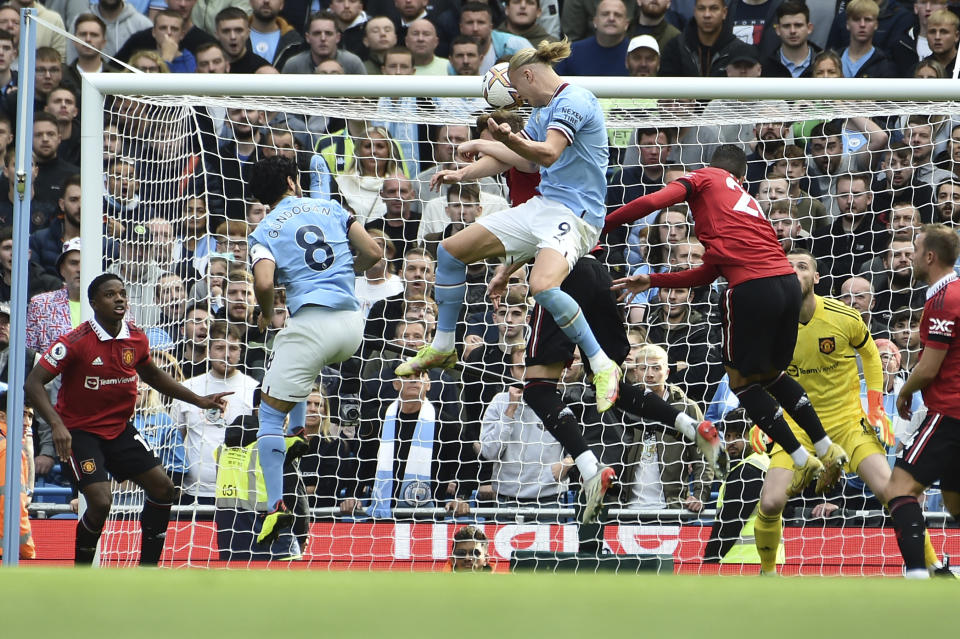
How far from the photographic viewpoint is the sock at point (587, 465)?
23.1 ft

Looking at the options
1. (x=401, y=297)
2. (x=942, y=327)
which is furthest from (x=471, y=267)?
(x=942, y=327)

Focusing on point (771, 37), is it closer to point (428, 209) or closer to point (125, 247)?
point (428, 209)

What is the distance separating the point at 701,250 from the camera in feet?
31.3

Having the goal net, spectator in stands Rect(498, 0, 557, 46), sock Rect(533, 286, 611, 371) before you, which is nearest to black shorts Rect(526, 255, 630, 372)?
sock Rect(533, 286, 611, 371)

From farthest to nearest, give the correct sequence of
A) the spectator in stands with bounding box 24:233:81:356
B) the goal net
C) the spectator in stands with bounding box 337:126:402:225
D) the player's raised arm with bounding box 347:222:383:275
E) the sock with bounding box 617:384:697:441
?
the spectator in stands with bounding box 24:233:81:356, the spectator in stands with bounding box 337:126:402:225, the goal net, the player's raised arm with bounding box 347:222:383:275, the sock with bounding box 617:384:697:441

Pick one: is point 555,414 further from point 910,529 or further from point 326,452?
point 326,452

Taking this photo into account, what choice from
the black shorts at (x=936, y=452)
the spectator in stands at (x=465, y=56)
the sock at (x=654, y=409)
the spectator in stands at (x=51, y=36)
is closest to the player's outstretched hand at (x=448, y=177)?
the sock at (x=654, y=409)

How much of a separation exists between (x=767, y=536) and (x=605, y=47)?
Result: 534cm

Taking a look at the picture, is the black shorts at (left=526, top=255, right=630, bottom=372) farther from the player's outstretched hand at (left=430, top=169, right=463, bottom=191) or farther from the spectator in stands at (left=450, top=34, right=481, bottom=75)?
the spectator in stands at (left=450, top=34, right=481, bottom=75)

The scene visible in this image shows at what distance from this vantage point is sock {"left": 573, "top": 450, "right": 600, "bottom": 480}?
23.1ft

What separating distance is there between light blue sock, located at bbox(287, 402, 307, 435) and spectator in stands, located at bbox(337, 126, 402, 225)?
2.19 meters

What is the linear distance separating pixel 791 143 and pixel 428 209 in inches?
114

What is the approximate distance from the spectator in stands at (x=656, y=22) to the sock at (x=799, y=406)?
501 cm

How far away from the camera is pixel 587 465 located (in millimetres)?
7066
